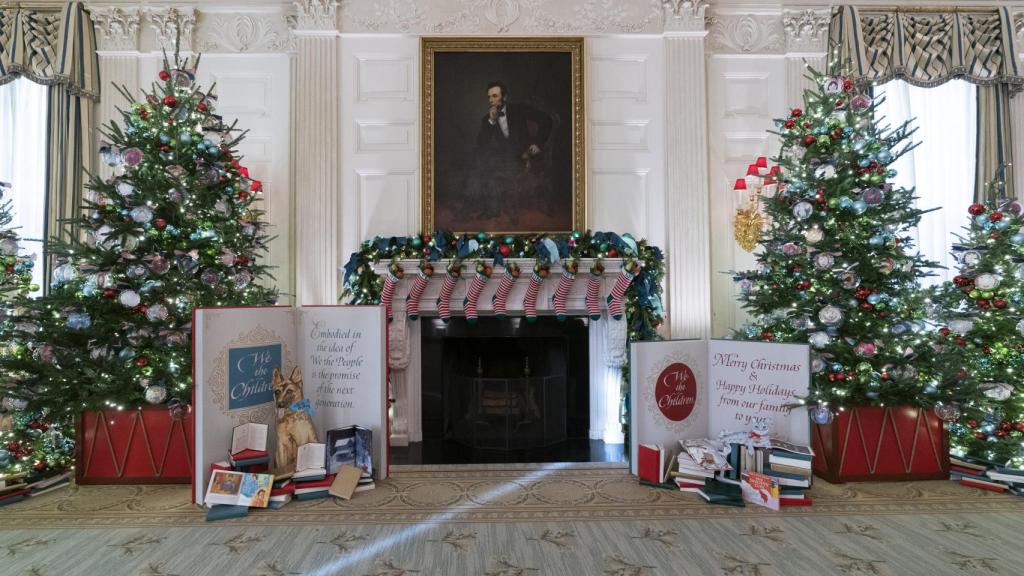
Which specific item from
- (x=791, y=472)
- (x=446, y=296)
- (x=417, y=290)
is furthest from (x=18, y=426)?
(x=791, y=472)

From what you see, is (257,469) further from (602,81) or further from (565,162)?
(602,81)

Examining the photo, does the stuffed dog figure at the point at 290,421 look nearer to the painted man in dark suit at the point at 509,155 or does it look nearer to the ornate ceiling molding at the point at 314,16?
the painted man in dark suit at the point at 509,155

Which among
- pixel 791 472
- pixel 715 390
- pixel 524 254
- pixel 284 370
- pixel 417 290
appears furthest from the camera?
pixel 524 254

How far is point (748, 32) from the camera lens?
545cm

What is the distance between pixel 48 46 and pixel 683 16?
6.30 m

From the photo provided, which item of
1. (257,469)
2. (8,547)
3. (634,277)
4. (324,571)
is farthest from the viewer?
(634,277)

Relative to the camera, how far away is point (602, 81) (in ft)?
17.4

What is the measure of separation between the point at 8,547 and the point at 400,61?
4.65 m

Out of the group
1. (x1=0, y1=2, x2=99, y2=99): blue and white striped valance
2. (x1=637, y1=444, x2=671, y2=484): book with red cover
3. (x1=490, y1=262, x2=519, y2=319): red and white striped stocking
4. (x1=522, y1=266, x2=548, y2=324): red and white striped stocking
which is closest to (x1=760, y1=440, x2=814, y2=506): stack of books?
(x1=637, y1=444, x2=671, y2=484): book with red cover

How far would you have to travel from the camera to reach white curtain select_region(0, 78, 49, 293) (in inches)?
207

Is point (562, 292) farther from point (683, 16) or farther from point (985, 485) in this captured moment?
point (985, 485)

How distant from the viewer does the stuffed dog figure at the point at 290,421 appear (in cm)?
345

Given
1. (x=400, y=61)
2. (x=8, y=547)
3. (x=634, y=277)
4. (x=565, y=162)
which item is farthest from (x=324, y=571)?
(x=400, y=61)

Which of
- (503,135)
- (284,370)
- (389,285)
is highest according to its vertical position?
(503,135)
